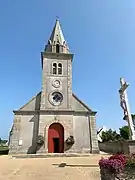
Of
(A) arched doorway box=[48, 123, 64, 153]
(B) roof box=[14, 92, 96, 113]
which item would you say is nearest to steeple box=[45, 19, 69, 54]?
(B) roof box=[14, 92, 96, 113]

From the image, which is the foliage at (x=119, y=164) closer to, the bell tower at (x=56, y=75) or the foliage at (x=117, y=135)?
the bell tower at (x=56, y=75)

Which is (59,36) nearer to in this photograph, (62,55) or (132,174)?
(62,55)

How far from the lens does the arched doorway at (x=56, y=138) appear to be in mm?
21406

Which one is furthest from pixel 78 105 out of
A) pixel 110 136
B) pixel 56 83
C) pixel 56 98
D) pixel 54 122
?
pixel 110 136

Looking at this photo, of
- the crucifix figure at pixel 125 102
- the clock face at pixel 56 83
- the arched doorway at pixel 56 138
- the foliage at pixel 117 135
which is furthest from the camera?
the foliage at pixel 117 135

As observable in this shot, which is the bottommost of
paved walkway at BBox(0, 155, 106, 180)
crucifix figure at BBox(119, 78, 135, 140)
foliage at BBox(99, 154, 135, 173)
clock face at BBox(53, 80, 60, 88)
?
paved walkway at BBox(0, 155, 106, 180)

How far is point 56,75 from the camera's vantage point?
24859mm

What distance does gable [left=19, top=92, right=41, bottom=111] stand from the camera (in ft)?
73.6

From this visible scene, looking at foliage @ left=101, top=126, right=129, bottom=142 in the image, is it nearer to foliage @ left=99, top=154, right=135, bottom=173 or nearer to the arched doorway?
the arched doorway

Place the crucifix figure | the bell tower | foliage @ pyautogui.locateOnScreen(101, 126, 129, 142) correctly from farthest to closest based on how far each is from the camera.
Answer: foliage @ pyautogui.locateOnScreen(101, 126, 129, 142) < the bell tower < the crucifix figure

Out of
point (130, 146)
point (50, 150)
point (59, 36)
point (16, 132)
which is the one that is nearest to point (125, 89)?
point (130, 146)

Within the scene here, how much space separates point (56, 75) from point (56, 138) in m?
8.84

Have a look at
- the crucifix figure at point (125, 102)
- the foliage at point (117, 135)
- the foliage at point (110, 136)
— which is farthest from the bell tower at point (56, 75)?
the foliage at point (110, 136)

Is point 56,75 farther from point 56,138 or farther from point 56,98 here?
point 56,138
